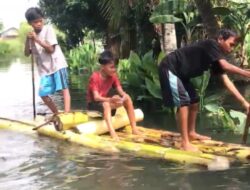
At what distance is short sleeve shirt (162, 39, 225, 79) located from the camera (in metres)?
6.26

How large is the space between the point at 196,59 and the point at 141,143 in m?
1.35

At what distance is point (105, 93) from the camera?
781 cm

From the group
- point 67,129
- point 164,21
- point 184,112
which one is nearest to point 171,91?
point 184,112

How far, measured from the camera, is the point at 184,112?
6.39 meters

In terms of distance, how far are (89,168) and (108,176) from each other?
476 millimetres

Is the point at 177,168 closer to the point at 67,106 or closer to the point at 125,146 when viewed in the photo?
the point at 125,146

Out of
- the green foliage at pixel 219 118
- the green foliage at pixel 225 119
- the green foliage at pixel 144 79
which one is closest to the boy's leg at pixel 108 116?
the green foliage at pixel 225 119

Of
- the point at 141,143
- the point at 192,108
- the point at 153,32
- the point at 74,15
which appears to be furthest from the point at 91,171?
the point at 74,15

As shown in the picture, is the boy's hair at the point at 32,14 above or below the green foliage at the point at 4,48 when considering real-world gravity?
above

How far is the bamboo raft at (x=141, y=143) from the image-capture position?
6.01m

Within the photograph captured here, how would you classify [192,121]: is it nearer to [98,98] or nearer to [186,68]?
[186,68]

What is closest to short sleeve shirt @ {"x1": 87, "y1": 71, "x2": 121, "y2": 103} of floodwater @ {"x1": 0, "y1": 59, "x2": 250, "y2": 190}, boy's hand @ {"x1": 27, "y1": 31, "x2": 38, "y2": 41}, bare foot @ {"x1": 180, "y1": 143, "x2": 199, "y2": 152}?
floodwater @ {"x1": 0, "y1": 59, "x2": 250, "y2": 190}

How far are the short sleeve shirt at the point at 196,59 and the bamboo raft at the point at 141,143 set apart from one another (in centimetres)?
94

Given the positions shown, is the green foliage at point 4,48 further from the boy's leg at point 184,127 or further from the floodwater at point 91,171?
the boy's leg at point 184,127
